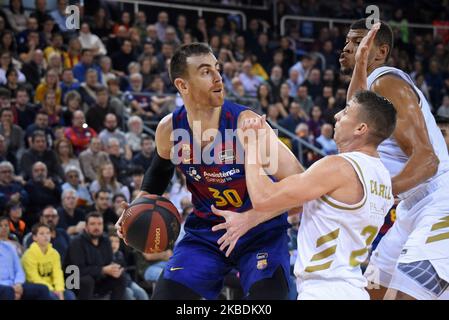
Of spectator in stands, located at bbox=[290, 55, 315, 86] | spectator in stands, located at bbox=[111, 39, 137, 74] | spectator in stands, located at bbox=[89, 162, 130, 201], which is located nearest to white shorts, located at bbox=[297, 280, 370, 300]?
spectator in stands, located at bbox=[89, 162, 130, 201]

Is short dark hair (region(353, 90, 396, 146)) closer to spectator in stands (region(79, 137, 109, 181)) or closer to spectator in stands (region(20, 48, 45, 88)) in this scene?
spectator in stands (region(79, 137, 109, 181))

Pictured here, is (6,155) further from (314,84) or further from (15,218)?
(314,84)

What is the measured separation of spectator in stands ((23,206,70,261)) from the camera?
352 inches

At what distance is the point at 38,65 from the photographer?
11500 mm

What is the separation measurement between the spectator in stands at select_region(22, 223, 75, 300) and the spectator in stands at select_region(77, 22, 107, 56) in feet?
14.0

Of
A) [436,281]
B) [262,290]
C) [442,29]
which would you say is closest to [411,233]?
[436,281]

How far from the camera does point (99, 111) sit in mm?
11031

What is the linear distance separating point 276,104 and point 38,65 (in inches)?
152

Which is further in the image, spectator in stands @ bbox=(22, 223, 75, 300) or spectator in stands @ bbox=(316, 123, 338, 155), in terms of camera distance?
spectator in stands @ bbox=(316, 123, 338, 155)

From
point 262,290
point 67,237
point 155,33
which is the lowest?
point 67,237

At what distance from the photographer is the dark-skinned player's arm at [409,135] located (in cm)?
457

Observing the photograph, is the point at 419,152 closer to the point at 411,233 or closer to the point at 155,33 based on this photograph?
the point at 411,233

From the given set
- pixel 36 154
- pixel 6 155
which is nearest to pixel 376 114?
pixel 36 154

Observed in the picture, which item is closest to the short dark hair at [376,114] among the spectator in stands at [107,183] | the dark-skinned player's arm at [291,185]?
the dark-skinned player's arm at [291,185]
